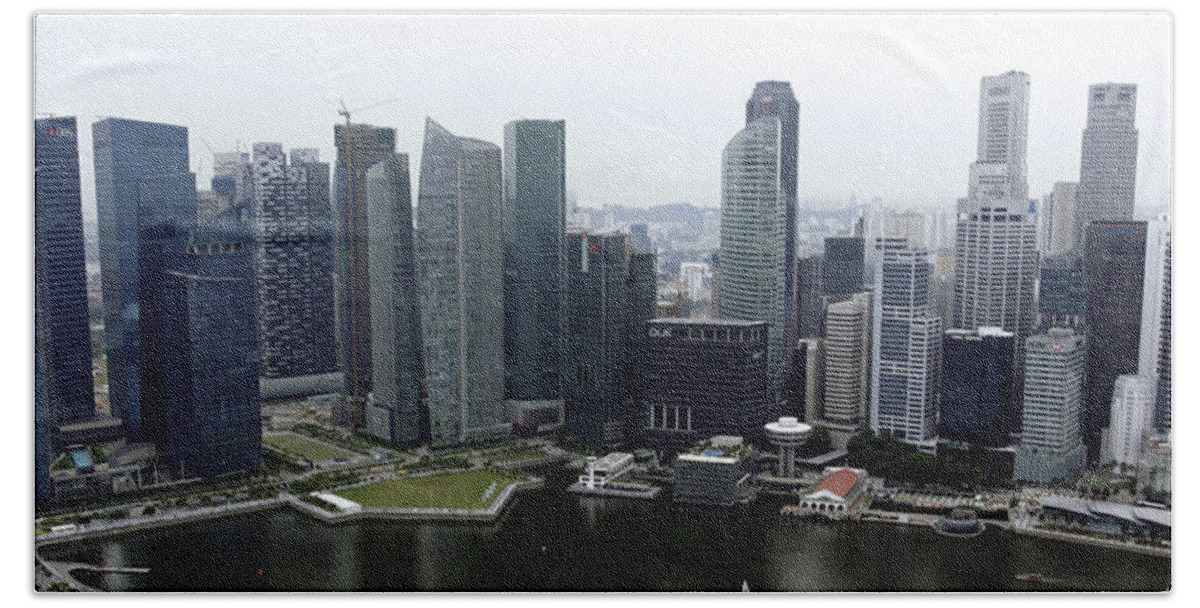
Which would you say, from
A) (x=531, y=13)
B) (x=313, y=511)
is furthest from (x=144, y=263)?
(x=531, y=13)

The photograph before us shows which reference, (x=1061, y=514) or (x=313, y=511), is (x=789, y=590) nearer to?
(x=1061, y=514)

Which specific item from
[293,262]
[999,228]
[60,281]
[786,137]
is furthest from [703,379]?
[60,281]

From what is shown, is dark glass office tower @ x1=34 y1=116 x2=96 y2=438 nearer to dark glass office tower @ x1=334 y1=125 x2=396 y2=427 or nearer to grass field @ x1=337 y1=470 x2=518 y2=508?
dark glass office tower @ x1=334 y1=125 x2=396 y2=427

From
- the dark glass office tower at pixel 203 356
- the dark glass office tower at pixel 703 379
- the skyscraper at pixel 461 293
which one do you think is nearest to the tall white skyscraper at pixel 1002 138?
the dark glass office tower at pixel 703 379

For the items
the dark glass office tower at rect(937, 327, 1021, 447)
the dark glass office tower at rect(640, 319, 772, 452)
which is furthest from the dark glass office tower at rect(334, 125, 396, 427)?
the dark glass office tower at rect(937, 327, 1021, 447)

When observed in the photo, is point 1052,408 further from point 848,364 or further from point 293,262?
point 293,262
